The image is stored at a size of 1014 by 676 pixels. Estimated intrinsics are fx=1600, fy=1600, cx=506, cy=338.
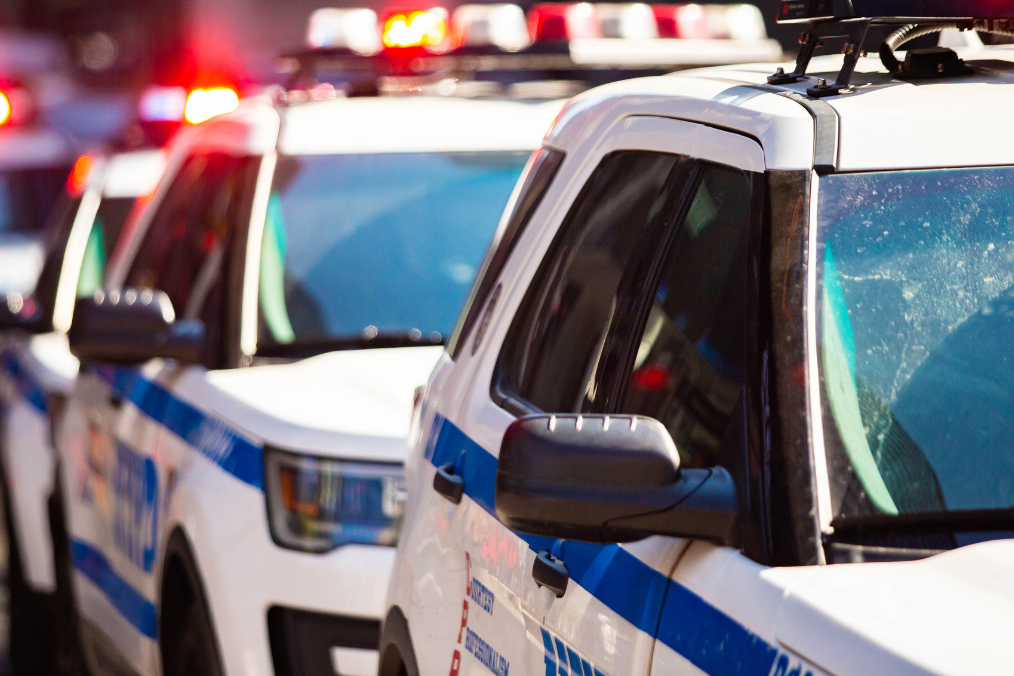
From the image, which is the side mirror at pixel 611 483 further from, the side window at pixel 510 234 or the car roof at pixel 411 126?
the car roof at pixel 411 126

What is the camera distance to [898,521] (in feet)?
6.05

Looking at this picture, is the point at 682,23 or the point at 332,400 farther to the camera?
the point at 682,23

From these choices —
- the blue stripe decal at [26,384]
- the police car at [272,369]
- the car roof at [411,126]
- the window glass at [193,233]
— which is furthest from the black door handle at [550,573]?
the blue stripe decal at [26,384]

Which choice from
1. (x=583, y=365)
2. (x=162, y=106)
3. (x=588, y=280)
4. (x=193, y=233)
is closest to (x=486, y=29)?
(x=193, y=233)

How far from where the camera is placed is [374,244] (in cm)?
457

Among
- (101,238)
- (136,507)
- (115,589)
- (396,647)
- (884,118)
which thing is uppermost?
(884,118)

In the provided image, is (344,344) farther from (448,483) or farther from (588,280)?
(588,280)

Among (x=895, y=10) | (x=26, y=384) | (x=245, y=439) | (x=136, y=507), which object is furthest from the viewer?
(x=26, y=384)

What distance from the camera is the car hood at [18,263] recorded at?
12.8 meters

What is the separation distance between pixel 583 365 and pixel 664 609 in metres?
0.55

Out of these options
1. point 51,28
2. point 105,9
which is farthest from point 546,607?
point 51,28

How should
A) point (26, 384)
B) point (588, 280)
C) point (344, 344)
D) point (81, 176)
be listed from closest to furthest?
1. point (588, 280)
2. point (344, 344)
3. point (26, 384)
4. point (81, 176)

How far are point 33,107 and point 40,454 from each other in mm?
9284

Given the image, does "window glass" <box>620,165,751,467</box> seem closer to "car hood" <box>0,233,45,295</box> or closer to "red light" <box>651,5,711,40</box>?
"red light" <box>651,5,711,40</box>
